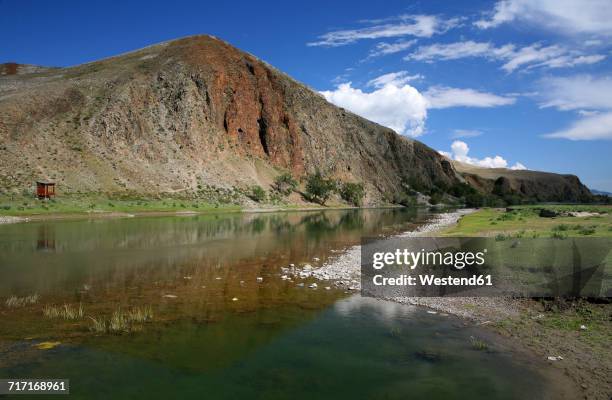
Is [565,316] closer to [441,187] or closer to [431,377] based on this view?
[431,377]

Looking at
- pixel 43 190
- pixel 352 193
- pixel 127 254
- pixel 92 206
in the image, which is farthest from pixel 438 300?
pixel 352 193

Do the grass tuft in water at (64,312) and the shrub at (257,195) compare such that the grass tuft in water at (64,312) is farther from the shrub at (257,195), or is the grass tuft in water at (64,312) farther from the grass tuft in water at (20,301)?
the shrub at (257,195)

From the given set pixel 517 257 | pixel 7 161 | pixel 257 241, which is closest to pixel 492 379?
pixel 517 257

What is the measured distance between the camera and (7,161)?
74.8m

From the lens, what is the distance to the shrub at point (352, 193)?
5172 inches

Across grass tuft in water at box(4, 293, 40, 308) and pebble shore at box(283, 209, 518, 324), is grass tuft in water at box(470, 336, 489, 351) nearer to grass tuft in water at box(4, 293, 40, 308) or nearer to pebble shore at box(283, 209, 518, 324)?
pebble shore at box(283, 209, 518, 324)

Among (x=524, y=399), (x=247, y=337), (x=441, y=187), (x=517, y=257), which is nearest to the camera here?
(x=524, y=399)

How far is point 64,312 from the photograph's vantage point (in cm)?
1447

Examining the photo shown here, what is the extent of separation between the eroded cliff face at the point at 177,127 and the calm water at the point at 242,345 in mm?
65699

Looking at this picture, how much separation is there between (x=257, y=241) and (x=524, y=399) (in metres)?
30.2

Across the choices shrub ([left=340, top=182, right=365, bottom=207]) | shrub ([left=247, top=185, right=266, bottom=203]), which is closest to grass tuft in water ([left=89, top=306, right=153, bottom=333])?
shrub ([left=247, top=185, right=266, bottom=203])

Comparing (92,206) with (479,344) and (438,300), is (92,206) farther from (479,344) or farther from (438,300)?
(479,344)

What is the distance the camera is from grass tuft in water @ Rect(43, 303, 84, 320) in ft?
46.6

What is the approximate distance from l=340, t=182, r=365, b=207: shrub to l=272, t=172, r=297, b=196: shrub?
63.8ft
